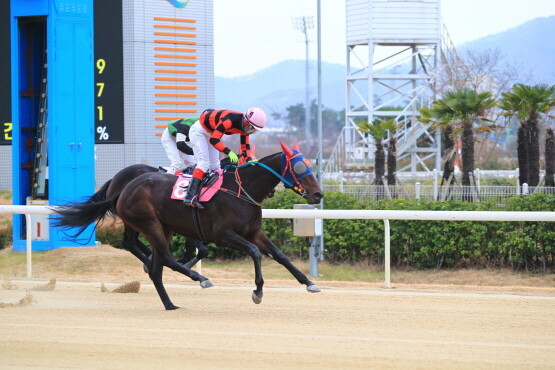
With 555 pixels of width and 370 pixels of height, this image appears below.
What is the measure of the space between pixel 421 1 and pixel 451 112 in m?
14.6

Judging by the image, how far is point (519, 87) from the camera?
815 inches

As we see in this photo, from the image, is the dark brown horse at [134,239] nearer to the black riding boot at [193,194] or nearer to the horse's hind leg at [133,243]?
the horse's hind leg at [133,243]

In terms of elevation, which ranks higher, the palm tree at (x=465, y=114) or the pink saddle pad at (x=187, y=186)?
the palm tree at (x=465, y=114)

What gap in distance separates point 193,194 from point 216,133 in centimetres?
60

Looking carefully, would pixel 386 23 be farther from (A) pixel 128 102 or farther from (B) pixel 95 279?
(B) pixel 95 279

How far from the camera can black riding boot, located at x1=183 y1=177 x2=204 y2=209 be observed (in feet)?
26.1

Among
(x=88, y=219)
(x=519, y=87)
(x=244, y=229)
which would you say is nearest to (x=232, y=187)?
(x=244, y=229)

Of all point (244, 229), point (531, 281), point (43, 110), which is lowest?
point (531, 281)

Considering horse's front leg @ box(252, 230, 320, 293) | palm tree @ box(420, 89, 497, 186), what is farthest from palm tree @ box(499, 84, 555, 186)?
horse's front leg @ box(252, 230, 320, 293)

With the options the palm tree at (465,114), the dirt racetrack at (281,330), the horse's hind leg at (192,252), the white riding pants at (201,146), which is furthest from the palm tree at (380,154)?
the white riding pants at (201,146)

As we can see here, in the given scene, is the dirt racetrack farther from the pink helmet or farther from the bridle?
the pink helmet

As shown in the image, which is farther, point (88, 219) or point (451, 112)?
point (451, 112)

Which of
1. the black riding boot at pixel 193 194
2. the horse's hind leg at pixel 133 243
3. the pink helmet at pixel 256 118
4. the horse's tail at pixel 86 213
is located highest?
the pink helmet at pixel 256 118

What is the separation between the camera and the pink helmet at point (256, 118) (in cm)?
791
